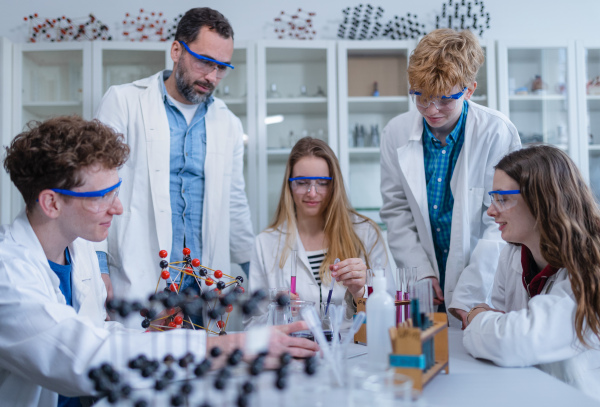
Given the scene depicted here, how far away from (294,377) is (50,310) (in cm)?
57

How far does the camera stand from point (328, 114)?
12.5 feet

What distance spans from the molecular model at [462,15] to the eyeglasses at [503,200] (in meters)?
2.76

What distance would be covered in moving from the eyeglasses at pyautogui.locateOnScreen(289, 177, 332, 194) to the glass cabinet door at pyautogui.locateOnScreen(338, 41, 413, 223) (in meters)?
1.43

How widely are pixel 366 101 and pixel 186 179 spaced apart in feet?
5.77

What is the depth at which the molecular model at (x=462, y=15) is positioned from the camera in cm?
405

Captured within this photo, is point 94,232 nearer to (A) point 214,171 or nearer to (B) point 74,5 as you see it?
(A) point 214,171

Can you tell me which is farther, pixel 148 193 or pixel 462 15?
pixel 462 15

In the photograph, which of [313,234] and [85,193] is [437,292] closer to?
[313,234]

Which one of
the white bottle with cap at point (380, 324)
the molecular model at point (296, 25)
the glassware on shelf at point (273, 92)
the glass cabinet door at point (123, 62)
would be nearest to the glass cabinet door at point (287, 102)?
the glassware on shelf at point (273, 92)

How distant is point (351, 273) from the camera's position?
181cm

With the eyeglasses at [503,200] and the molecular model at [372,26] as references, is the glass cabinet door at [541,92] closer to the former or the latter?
the molecular model at [372,26]

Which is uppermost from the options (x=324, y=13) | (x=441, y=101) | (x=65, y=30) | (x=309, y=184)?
(x=324, y=13)

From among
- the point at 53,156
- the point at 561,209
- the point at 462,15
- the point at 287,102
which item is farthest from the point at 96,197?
the point at 462,15

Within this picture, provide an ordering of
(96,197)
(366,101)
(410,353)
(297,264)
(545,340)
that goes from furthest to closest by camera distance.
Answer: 1. (366,101)
2. (297,264)
3. (96,197)
4. (545,340)
5. (410,353)
